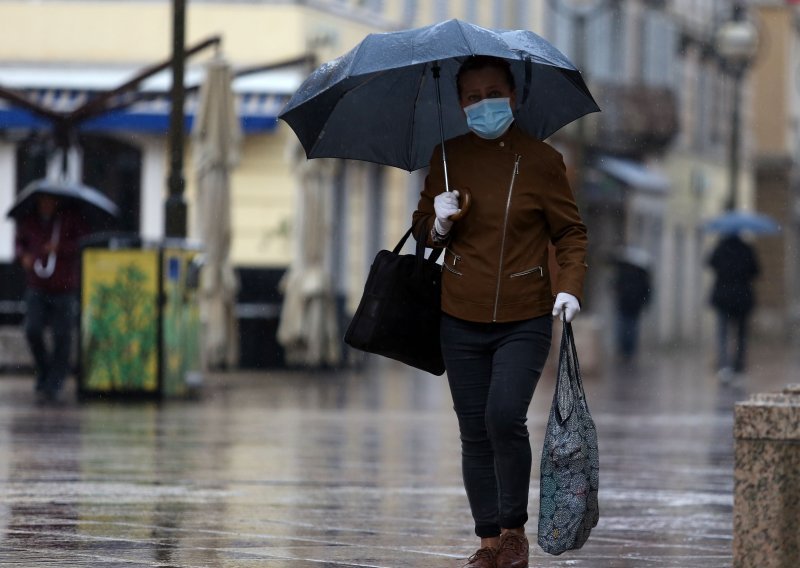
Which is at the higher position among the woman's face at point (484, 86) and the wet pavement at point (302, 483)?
the woman's face at point (484, 86)

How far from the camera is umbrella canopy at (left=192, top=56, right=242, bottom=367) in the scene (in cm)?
2380

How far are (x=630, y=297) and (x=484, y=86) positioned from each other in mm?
30055

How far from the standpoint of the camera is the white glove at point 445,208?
739 centimetres

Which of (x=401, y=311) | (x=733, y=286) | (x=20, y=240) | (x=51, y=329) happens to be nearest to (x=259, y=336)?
(x=733, y=286)

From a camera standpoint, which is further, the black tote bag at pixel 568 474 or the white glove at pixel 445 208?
the white glove at pixel 445 208

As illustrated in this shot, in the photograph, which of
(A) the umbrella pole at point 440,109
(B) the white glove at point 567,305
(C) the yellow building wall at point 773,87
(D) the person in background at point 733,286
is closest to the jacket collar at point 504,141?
(A) the umbrella pole at point 440,109

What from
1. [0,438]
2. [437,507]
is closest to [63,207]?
[0,438]

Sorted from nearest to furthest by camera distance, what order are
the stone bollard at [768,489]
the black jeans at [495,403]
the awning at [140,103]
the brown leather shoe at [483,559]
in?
1. the stone bollard at [768,489]
2. the black jeans at [495,403]
3. the brown leather shoe at [483,559]
4. the awning at [140,103]

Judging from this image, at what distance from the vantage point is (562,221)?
7512 mm

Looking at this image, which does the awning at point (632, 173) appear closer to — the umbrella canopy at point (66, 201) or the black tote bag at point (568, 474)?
the umbrella canopy at point (66, 201)

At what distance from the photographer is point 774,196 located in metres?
65.8

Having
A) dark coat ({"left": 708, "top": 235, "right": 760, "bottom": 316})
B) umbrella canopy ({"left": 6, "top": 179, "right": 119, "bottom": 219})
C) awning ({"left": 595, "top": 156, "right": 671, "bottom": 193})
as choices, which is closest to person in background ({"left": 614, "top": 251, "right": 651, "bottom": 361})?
awning ({"left": 595, "top": 156, "right": 671, "bottom": 193})

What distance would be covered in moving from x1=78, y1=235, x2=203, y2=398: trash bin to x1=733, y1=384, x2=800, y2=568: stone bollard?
12.0 m

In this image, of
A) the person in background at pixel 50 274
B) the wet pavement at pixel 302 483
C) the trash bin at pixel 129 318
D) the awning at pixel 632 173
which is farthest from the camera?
the awning at pixel 632 173
